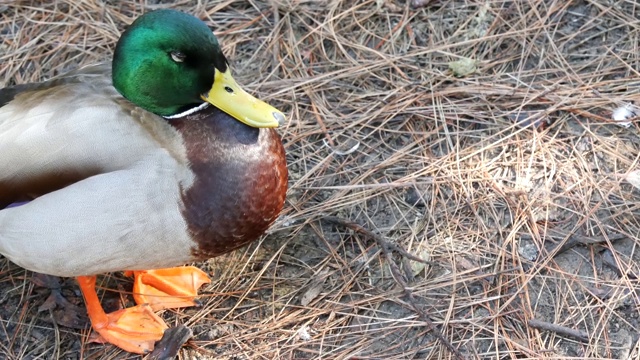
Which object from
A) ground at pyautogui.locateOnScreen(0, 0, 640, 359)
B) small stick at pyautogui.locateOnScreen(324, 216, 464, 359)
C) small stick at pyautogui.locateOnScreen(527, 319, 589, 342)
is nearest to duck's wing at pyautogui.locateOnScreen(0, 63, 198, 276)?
ground at pyautogui.locateOnScreen(0, 0, 640, 359)

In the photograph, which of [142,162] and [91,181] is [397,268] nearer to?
[142,162]

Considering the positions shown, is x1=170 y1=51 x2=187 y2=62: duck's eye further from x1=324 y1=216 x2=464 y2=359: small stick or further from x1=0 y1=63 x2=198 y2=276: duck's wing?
x1=324 y1=216 x2=464 y2=359: small stick

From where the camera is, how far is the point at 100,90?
111 inches

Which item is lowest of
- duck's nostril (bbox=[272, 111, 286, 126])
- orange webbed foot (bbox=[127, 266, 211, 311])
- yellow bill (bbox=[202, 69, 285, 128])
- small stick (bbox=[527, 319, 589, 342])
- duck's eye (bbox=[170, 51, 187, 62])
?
small stick (bbox=[527, 319, 589, 342])

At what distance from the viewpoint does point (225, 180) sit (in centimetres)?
271

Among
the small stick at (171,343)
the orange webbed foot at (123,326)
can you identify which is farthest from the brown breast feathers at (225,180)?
the orange webbed foot at (123,326)

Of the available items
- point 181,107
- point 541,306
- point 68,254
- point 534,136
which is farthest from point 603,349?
point 68,254

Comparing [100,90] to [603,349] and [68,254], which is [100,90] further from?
[603,349]

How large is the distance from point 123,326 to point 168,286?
0.85 feet

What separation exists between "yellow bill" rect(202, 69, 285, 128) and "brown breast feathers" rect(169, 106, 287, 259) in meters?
0.07

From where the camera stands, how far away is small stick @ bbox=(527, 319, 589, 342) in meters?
2.81

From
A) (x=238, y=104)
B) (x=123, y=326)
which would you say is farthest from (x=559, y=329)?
(x=123, y=326)

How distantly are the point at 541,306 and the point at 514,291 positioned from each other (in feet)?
0.36

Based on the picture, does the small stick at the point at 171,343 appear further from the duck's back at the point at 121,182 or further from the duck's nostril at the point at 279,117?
the duck's nostril at the point at 279,117
